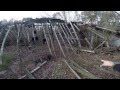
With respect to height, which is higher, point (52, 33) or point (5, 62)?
point (52, 33)

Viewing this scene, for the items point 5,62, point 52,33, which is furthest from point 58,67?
point 52,33

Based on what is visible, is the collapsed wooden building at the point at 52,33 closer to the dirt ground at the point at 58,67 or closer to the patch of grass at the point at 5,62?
the dirt ground at the point at 58,67

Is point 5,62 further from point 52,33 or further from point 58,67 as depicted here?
point 52,33

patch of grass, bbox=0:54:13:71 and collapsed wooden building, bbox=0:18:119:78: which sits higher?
collapsed wooden building, bbox=0:18:119:78

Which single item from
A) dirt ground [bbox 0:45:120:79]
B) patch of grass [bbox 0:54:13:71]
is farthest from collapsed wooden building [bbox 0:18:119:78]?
patch of grass [bbox 0:54:13:71]

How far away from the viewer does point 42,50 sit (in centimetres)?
1292

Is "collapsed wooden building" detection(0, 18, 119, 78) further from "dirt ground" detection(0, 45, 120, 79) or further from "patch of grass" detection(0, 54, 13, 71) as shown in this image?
"patch of grass" detection(0, 54, 13, 71)

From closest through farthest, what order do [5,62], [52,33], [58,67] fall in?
[58,67] < [5,62] < [52,33]

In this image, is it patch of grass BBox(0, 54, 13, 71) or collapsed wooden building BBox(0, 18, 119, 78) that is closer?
patch of grass BBox(0, 54, 13, 71)
